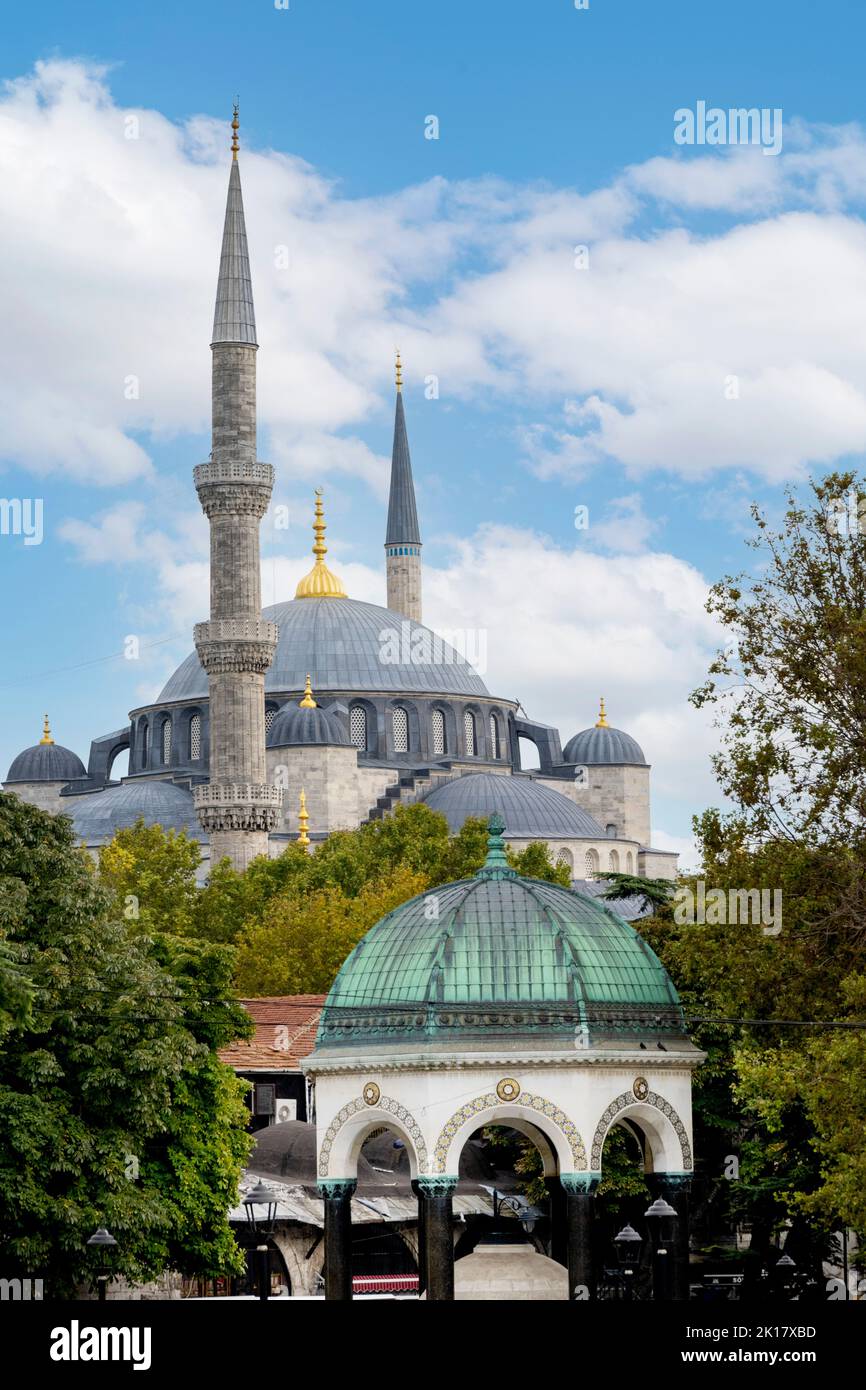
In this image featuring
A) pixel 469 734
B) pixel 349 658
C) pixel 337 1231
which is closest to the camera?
pixel 337 1231

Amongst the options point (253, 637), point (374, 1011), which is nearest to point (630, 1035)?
point (374, 1011)

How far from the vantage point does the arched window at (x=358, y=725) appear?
113m

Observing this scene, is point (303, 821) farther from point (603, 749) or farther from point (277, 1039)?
point (277, 1039)

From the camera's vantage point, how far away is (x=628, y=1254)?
40.2m

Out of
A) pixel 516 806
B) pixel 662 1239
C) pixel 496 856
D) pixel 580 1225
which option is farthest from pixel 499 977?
pixel 516 806

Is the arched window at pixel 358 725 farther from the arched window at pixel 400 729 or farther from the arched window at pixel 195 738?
the arched window at pixel 195 738

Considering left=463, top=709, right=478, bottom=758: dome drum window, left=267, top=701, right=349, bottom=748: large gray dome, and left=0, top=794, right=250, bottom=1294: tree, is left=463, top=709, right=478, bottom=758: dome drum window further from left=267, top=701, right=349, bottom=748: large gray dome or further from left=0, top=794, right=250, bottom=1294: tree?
left=0, top=794, right=250, bottom=1294: tree

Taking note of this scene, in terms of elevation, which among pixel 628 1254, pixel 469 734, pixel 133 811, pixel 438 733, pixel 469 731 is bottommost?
pixel 628 1254

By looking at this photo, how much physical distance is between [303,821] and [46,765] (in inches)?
970

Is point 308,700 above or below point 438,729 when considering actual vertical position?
below

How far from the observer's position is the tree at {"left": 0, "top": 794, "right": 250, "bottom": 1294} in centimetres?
3206

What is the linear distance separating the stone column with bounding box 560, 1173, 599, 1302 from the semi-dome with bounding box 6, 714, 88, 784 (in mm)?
95165
